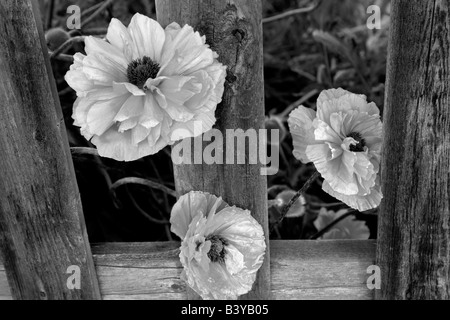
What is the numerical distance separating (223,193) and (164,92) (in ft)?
0.73

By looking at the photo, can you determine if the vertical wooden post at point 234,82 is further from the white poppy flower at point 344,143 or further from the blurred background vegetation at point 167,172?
the blurred background vegetation at point 167,172

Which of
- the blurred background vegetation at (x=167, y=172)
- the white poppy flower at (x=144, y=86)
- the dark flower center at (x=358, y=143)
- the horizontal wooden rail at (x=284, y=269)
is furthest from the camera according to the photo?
the blurred background vegetation at (x=167, y=172)

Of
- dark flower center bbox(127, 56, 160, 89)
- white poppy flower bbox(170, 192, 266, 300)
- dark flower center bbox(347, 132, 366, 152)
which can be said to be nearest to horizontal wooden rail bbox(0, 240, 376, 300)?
white poppy flower bbox(170, 192, 266, 300)

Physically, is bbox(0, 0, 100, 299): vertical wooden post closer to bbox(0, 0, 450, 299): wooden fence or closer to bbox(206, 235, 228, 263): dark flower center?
bbox(0, 0, 450, 299): wooden fence

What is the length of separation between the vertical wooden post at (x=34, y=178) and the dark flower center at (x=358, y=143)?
439mm

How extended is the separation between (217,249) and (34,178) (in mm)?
310

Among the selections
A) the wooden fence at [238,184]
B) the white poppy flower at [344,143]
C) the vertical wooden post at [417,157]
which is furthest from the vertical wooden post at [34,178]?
the vertical wooden post at [417,157]

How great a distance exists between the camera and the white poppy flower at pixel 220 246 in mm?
862

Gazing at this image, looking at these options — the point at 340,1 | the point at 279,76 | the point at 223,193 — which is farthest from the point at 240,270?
the point at 340,1

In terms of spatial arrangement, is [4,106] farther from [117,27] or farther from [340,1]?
[340,1]

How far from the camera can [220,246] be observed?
879 mm

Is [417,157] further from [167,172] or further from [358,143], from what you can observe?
[167,172]

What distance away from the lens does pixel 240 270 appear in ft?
2.89

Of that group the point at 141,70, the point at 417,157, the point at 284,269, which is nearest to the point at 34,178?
the point at 141,70
